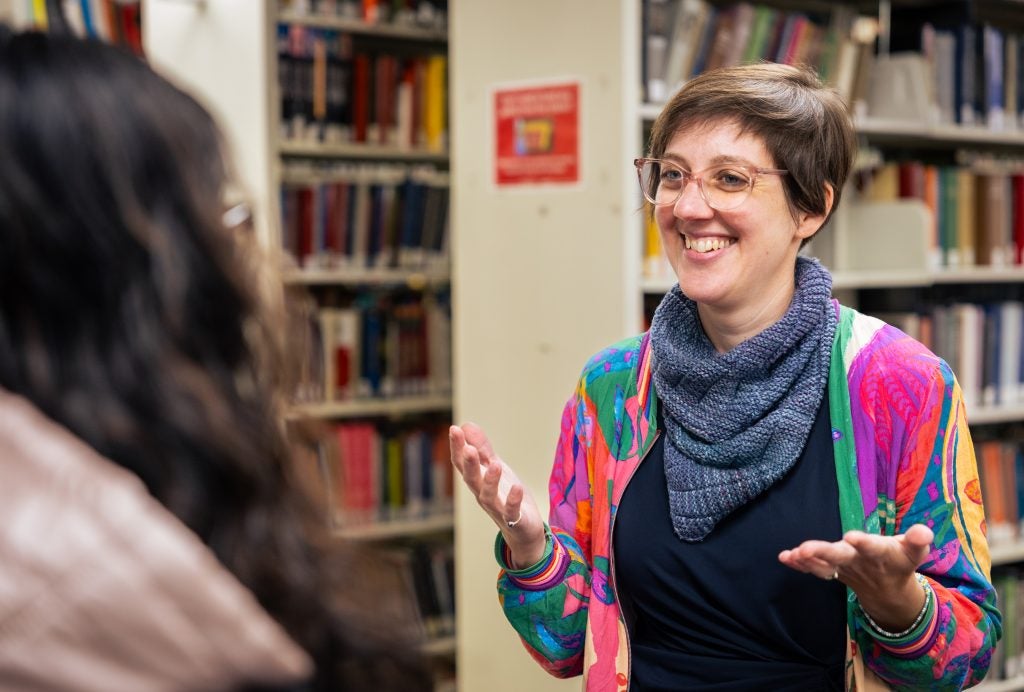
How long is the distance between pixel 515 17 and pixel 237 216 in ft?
7.25

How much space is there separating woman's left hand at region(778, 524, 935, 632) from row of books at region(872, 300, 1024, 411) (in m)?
2.16

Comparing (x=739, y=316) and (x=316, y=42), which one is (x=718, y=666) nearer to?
(x=739, y=316)

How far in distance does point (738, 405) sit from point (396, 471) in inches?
102

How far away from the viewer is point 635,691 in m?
1.62

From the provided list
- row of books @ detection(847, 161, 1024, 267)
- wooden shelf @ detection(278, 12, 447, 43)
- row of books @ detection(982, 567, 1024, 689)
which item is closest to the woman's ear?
row of books @ detection(847, 161, 1024, 267)

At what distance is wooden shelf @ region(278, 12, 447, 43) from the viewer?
12.7 feet

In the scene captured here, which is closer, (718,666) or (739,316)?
(718,666)

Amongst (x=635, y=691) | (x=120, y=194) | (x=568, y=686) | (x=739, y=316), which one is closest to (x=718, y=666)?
(x=635, y=691)

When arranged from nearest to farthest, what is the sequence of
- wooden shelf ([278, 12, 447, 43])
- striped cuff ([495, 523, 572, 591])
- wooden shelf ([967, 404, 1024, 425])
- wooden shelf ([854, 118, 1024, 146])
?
striped cuff ([495, 523, 572, 591]) < wooden shelf ([854, 118, 1024, 146]) < wooden shelf ([967, 404, 1024, 425]) < wooden shelf ([278, 12, 447, 43])

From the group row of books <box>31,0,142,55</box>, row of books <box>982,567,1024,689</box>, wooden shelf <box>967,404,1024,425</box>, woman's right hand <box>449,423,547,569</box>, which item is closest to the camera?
woman's right hand <box>449,423,547,569</box>

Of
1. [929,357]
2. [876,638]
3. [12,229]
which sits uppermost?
[12,229]

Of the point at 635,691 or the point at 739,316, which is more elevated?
the point at 739,316

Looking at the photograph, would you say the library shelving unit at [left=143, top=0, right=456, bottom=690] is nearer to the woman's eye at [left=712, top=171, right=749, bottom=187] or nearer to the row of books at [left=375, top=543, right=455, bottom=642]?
the row of books at [left=375, top=543, right=455, bottom=642]

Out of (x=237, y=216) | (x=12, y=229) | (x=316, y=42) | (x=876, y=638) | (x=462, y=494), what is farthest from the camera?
(x=316, y=42)
